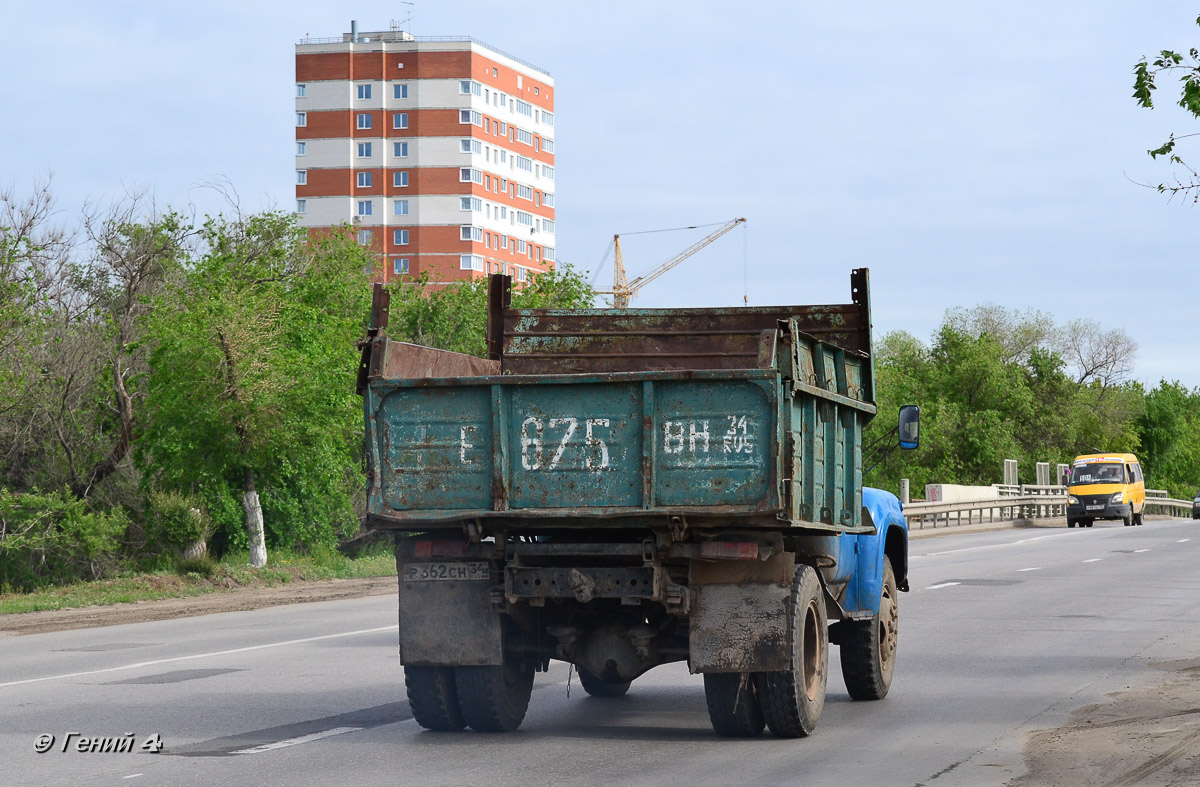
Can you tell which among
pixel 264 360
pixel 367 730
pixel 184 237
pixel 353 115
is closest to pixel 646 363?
pixel 367 730

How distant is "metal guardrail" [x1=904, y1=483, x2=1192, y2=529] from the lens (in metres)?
52.1

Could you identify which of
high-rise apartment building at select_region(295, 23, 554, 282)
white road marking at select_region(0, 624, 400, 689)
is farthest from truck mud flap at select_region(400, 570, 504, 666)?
high-rise apartment building at select_region(295, 23, 554, 282)

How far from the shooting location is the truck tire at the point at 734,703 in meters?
9.25

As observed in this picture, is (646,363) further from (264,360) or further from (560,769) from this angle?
(264,360)

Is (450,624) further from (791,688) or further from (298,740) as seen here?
(791,688)

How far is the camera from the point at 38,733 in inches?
383

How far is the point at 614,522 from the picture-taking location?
28.8ft

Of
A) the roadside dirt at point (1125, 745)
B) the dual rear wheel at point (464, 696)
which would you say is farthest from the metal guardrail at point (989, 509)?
the dual rear wheel at point (464, 696)

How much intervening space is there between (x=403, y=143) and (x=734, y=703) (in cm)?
12121

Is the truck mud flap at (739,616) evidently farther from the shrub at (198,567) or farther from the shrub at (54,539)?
the shrub at (54,539)

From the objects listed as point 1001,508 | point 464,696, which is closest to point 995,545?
point 1001,508

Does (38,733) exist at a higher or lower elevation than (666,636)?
lower

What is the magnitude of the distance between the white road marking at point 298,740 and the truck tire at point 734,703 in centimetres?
236

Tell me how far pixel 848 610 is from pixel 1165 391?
395 ft
